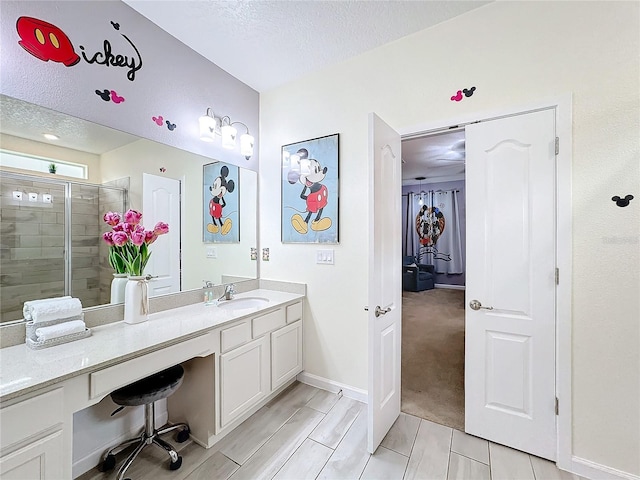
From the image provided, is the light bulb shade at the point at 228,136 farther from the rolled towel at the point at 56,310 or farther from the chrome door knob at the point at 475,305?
the chrome door knob at the point at 475,305

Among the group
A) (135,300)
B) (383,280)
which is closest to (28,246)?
(135,300)

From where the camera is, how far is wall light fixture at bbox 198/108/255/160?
2.24m

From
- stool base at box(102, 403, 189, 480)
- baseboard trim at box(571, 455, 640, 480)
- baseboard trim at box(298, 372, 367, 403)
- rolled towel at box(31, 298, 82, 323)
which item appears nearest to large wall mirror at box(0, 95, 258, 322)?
rolled towel at box(31, 298, 82, 323)

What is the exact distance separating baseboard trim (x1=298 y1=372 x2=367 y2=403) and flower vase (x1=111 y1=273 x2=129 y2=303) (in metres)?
1.63

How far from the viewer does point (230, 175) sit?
2.52 metres

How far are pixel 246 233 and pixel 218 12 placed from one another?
1696 mm

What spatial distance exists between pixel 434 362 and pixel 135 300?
9.34 feet

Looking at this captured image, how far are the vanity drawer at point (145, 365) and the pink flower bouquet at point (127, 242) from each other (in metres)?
0.58

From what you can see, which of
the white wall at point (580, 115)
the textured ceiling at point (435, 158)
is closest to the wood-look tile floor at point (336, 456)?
the white wall at point (580, 115)

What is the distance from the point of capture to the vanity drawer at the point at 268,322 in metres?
2.00

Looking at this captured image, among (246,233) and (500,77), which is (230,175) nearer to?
(246,233)

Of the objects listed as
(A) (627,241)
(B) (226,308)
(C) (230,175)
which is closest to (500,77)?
(A) (627,241)

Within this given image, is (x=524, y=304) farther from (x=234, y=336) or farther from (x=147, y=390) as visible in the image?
(x=147, y=390)

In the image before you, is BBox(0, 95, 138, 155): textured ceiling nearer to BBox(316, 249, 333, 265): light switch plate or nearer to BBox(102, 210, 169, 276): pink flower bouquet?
BBox(102, 210, 169, 276): pink flower bouquet
